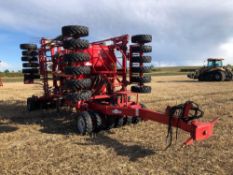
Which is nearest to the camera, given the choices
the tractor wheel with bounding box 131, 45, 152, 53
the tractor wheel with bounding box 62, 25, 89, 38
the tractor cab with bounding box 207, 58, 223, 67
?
the tractor wheel with bounding box 62, 25, 89, 38

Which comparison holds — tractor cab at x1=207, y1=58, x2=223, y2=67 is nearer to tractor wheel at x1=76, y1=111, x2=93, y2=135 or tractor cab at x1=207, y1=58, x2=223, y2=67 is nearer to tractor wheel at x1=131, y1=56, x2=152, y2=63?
tractor wheel at x1=131, y1=56, x2=152, y2=63

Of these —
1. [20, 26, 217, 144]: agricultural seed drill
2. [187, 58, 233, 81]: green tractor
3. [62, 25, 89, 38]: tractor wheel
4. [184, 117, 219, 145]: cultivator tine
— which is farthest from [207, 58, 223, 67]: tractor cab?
[184, 117, 219, 145]: cultivator tine

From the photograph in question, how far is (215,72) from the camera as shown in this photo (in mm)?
28656

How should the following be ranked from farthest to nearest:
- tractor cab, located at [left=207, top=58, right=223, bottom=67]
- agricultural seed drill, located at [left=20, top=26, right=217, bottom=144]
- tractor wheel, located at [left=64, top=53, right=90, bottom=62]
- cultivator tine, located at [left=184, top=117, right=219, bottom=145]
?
tractor cab, located at [left=207, top=58, right=223, bottom=67], tractor wheel, located at [left=64, top=53, right=90, bottom=62], agricultural seed drill, located at [left=20, top=26, right=217, bottom=144], cultivator tine, located at [left=184, top=117, right=219, bottom=145]

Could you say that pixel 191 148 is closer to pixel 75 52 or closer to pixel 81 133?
pixel 81 133

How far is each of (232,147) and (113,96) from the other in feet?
10.9

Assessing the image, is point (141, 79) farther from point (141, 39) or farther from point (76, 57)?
point (76, 57)

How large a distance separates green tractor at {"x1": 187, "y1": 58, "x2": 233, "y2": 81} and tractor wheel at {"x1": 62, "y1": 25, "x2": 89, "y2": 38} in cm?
2298

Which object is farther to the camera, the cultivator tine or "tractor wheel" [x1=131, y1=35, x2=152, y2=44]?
"tractor wheel" [x1=131, y1=35, x2=152, y2=44]

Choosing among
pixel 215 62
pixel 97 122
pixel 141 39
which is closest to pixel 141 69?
pixel 141 39

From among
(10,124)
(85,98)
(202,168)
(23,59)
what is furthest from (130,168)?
(23,59)

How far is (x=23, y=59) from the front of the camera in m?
10.7

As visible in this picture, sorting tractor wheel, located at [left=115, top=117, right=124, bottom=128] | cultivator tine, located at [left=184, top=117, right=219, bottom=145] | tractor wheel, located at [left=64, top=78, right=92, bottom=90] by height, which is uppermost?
tractor wheel, located at [left=64, top=78, right=92, bottom=90]

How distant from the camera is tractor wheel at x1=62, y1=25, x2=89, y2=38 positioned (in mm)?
7199
